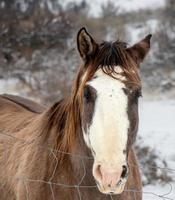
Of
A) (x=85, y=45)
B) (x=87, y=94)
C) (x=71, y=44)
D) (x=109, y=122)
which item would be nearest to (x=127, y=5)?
(x=71, y=44)

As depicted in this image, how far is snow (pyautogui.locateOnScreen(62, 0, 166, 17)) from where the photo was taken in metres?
12.0

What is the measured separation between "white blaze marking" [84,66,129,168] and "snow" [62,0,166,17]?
930 cm

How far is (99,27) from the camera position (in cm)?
1135

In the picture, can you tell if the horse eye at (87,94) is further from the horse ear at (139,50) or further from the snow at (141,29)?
the snow at (141,29)

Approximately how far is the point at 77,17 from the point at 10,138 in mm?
8207

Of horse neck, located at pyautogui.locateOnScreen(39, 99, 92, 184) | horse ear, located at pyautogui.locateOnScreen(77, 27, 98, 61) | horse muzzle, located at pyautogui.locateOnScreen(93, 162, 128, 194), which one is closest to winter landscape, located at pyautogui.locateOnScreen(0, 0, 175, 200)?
horse neck, located at pyautogui.locateOnScreen(39, 99, 92, 184)

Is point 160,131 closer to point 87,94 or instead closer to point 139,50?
point 139,50

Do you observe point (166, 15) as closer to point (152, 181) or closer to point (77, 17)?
point (77, 17)

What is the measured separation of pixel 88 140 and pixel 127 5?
31.8 ft

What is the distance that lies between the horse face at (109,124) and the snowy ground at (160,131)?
294 cm

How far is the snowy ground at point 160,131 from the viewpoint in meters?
6.08

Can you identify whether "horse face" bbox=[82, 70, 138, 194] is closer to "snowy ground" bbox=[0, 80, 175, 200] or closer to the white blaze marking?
the white blaze marking

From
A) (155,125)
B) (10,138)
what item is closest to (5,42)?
(155,125)

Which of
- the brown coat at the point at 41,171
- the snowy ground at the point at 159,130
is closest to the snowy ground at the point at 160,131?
the snowy ground at the point at 159,130
